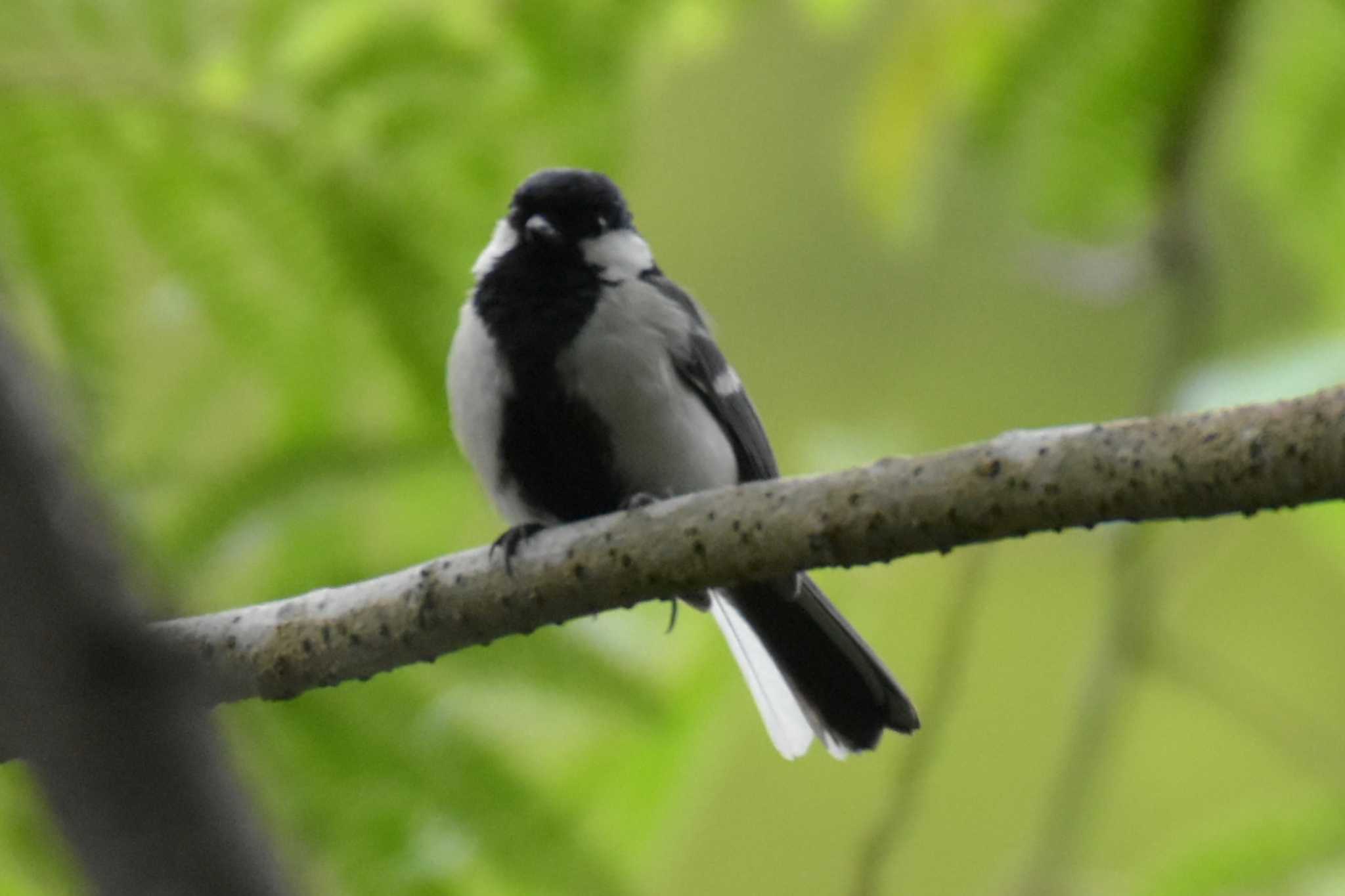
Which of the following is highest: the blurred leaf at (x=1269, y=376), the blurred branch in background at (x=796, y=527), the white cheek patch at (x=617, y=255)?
the white cheek patch at (x=617, y=255)

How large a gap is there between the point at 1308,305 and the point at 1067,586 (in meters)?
1.99

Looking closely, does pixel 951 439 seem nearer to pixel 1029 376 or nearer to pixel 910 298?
pixel 1029 376

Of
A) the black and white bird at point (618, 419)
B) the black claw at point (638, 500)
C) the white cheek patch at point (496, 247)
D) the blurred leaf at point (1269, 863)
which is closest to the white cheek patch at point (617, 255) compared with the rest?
the black and white bird at point (618, 419)

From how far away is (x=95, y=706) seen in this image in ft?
1.60

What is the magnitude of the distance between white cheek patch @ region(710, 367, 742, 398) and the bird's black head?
0.35 metres

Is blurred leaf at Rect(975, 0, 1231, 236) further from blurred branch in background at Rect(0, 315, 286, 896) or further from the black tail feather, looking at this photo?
blurred branch in background at Rect(0, 315, 286, 896)

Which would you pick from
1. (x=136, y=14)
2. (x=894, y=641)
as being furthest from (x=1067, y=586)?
(x=136, y=14)

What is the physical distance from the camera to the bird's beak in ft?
9.14

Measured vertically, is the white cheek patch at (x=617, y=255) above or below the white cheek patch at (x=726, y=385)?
above

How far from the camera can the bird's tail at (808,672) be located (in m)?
2.67

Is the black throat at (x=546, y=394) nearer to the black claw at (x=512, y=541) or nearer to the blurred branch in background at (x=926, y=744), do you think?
the black claw at (x=512, y=541)

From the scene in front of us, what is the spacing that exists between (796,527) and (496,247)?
1275mm

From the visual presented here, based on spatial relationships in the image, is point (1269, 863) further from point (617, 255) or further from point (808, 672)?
point (617, 255)

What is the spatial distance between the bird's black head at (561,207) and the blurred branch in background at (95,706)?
2334mm
